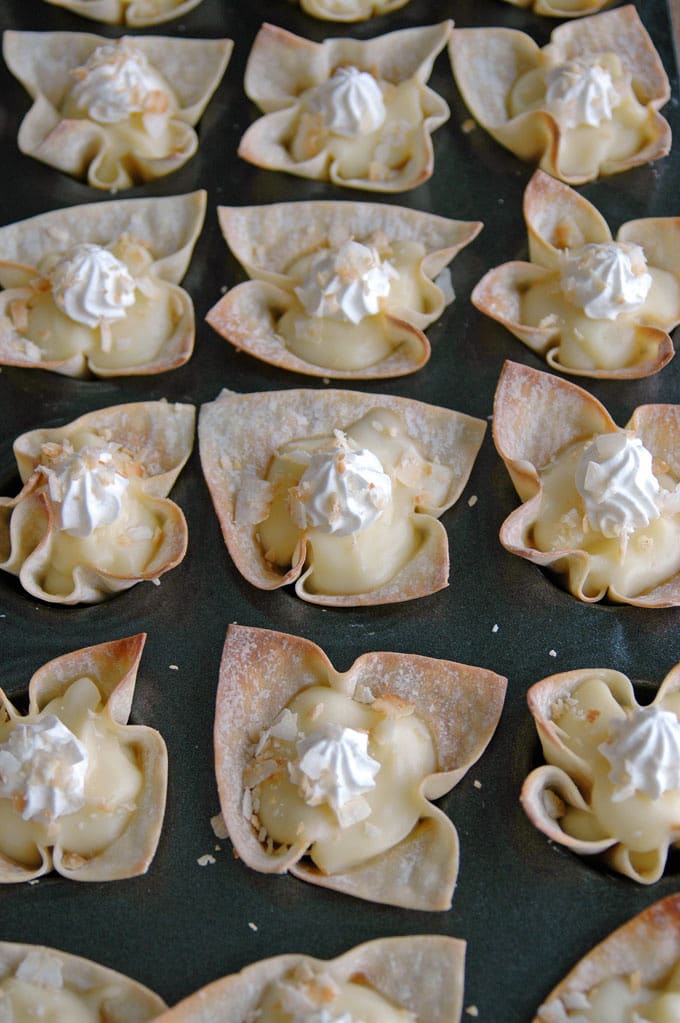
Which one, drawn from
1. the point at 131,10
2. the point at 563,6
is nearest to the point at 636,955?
the point at 563,6

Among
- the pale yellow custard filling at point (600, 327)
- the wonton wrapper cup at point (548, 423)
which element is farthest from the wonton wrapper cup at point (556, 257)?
the wonton wrapper cup at point (548, 423)

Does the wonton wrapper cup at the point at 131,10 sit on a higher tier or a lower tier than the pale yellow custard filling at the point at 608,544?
higher

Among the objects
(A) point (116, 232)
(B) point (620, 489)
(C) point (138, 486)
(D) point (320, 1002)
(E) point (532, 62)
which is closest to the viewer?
(D) point (320, 1002)

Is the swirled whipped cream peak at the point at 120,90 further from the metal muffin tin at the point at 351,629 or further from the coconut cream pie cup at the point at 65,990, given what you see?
the coconut cream pie cup at the point at 65,990

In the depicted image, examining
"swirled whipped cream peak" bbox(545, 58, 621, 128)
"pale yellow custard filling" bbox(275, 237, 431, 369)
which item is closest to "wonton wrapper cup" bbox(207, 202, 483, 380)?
"pale yellow custard filling" bbox(275, 237, 431, 369)

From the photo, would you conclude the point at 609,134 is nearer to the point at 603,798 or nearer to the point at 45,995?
the point at 603,798

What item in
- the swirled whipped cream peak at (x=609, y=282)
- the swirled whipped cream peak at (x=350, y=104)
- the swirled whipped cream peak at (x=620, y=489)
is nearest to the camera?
the swirled whipped cream peak at (x=620, y=489)

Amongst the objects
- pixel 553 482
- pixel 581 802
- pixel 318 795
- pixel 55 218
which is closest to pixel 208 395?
pixel 55 218
